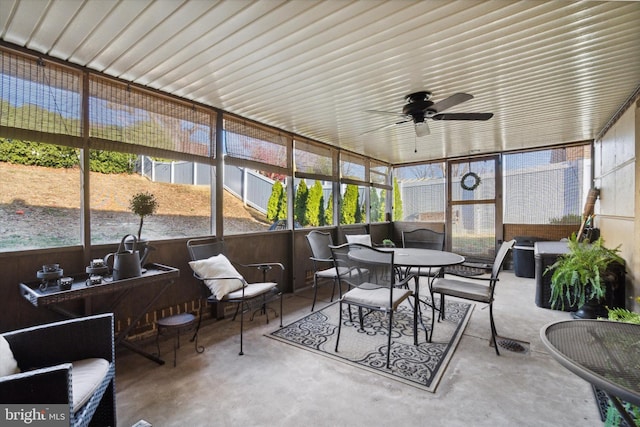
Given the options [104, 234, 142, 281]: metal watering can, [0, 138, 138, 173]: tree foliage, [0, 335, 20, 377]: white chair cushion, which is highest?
[0, 138, 138, 173]: tree foliage

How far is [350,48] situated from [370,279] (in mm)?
2046

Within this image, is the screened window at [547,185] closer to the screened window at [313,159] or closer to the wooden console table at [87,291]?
the screened window at [313,159]

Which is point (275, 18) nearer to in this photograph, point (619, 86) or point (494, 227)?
point (619, 86)

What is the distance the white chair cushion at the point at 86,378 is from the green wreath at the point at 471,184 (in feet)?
23.0

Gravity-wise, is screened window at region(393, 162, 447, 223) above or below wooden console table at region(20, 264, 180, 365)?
above

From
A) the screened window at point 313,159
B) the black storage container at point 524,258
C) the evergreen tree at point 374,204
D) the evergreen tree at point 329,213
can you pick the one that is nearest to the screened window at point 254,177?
the screened window at point 313,159

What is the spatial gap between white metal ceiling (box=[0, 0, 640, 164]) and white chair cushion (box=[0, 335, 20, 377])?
1976 mm

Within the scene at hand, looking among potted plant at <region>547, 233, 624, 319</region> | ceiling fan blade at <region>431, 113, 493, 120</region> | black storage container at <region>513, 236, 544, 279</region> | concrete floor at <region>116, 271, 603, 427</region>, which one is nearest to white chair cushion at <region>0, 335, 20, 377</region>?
concrete floor at <region>116, 271, 603, 427</region>

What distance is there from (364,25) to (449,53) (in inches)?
32.1

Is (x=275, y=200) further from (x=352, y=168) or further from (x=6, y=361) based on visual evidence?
(x=6, y=361)

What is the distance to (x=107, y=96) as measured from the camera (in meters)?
2.68

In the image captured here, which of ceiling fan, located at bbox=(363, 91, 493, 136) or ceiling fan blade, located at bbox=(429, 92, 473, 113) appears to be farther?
ceiling fan, located at bbox=(363, 91, 493, 136)

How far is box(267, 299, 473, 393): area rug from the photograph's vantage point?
233cm

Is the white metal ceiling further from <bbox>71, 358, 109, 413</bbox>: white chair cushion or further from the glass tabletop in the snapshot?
<bbox>71, 358, 109, 413</bbox>: white chair cushion
